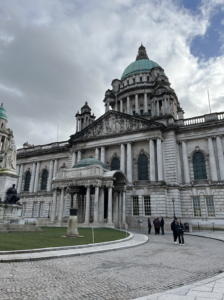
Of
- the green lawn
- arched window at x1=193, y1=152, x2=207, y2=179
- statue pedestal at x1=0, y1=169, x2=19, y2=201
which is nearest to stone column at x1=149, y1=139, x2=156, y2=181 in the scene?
arched window at x1=193, y1=152, x2=207, y2=179

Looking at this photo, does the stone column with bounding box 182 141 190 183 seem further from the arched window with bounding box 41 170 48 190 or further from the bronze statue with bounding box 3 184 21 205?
the arched window with bounding box 41 170 48 190

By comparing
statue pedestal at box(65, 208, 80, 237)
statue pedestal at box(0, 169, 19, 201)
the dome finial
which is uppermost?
the dome finial

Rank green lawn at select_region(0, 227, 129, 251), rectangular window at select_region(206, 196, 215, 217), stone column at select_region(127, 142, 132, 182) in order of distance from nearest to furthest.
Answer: green lawn at select_region(0, 227, 129, 251) → rectangular window at select_region(206, 196, 215, 217) → stone column at select_region(127, 142, 132, 182)

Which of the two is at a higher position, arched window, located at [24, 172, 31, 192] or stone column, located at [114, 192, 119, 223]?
arched window, located at [24, 172, 31, 192]

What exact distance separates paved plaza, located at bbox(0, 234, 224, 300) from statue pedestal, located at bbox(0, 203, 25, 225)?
→ 10.2 metres

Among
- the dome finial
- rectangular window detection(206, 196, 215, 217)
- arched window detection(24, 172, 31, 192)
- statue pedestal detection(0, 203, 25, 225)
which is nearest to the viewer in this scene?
statue pedestal detection(0, 203, 25, 225)

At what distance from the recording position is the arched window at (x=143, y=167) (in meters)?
36.6

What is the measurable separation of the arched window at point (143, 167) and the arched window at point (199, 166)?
24.9ft

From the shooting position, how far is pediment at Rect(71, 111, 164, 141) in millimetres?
36941

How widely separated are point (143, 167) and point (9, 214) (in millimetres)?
23752

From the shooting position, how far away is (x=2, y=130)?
201ft

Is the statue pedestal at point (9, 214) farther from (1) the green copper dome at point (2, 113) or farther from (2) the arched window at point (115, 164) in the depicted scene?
(1) the green copper dome at point (2, 113)

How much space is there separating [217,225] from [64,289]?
1162 inches

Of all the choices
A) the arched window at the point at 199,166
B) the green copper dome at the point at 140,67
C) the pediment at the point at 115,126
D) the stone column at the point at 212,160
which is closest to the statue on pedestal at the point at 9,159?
the pediment at the point at 115,126
